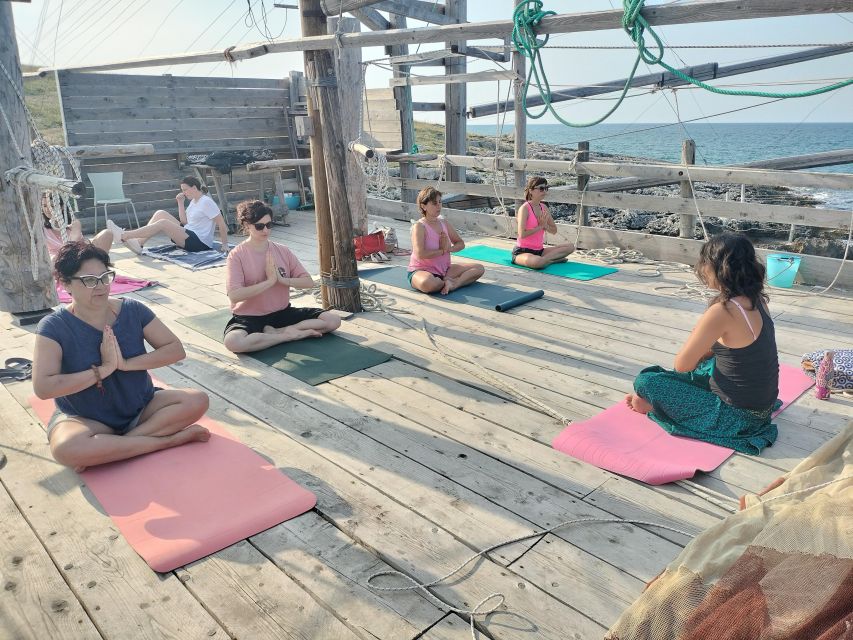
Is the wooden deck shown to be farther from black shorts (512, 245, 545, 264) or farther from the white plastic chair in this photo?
the white plastic chair

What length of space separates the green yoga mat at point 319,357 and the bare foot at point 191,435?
2.80 ft

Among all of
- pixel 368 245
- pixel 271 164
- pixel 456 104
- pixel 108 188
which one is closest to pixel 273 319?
pixel 368 245

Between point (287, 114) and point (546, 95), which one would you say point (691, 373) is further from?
point (287, 114)

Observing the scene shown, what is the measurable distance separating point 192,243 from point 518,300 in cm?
431

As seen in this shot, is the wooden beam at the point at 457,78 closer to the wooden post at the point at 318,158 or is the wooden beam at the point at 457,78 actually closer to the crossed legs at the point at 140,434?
the wooden post at the point at 318,158

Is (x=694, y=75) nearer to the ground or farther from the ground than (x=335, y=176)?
farther from the ground

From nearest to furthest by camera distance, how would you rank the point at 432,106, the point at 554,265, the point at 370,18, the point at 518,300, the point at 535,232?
Answer: the point at 518,300, the point at 535,232, the point at 554,265, the point at 370,18, the point at 432,106

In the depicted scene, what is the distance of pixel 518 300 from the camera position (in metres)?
5.40

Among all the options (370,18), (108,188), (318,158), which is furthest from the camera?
(108,188)

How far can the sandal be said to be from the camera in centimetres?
397

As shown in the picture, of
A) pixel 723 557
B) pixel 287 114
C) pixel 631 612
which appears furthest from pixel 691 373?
pixel 287 114

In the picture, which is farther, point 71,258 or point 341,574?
point 71,258

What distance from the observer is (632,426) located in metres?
3.22

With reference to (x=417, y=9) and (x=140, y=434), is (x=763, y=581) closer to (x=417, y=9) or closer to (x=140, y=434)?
(x=140, y=434)
